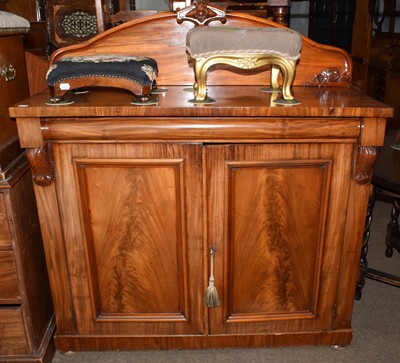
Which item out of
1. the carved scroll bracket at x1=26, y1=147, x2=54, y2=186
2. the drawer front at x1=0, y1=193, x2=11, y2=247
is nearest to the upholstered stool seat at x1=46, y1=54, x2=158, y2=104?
the carved scroll bracket at x1=26, y1=147, x2=54, y2=186

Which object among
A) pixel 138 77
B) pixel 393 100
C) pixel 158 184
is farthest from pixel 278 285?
pixel 393 100

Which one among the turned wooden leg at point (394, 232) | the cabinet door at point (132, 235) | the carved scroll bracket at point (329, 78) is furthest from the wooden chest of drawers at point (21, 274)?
the turned wooden leg at point (394, 232)

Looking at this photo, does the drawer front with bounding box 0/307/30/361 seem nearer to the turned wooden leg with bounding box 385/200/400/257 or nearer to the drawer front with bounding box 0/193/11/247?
the drawer front with bounding box 0/193/11/247

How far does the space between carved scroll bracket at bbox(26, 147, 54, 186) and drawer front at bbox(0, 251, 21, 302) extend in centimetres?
30

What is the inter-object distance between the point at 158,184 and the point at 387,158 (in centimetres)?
112

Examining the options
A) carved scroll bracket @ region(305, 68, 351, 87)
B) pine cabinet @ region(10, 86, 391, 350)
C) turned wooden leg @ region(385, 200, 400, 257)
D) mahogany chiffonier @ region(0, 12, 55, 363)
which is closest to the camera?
pine cabinet @ region(10, 86, 391, 350)

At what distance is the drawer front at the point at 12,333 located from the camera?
5.68 feet

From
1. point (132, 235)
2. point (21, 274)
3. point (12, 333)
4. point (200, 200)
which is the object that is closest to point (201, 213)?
point (200, 200)

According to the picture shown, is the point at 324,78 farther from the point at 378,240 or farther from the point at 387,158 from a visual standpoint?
the point at 378,240

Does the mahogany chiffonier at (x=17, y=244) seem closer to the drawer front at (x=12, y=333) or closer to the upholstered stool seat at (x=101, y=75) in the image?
the drawer front at (x=12, y=333)

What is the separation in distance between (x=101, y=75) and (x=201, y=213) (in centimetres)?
61

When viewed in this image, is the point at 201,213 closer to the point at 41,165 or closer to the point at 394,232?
the point at 41,165

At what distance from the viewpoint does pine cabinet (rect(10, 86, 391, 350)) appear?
1523 millimetres

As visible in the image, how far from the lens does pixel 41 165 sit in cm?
158
